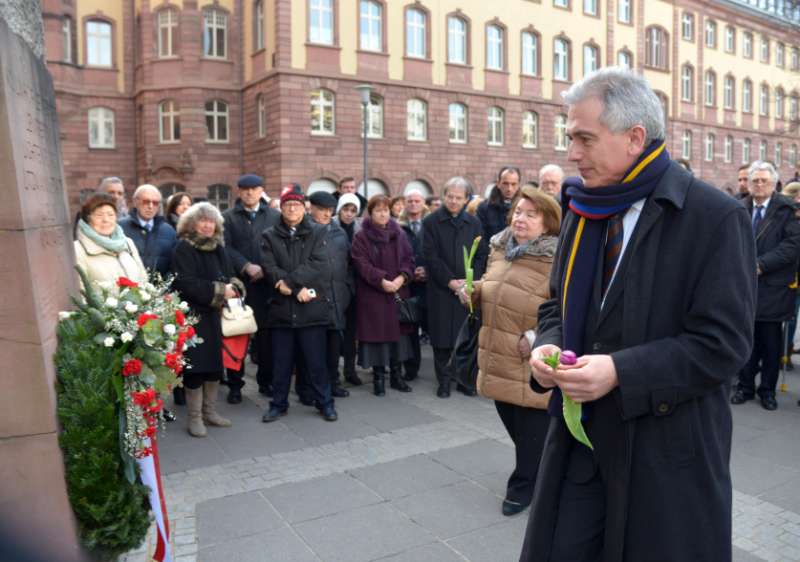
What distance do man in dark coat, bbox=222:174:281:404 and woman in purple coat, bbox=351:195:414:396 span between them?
957mm

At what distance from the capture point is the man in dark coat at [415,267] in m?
8.43

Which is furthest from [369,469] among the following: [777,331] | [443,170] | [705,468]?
[443,170]

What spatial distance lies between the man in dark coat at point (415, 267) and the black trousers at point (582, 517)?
19.0 feet

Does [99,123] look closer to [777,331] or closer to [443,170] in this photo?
[443,170]

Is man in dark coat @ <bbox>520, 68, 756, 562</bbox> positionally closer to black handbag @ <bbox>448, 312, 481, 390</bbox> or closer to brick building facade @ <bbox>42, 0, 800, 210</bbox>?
black handbag @ <bbox>448, 312, 481, 390</bbox>

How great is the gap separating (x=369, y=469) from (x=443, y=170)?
1072 inches

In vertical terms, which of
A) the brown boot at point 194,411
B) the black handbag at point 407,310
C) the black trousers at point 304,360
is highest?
the black handbag at point 407,310

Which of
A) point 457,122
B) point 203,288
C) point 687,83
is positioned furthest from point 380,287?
point 687,83

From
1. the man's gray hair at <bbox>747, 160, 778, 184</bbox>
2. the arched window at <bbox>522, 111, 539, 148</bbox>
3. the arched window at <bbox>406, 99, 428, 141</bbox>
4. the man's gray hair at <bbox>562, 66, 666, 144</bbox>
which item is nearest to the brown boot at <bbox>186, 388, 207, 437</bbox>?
the man's gray hair at <bbox>562, 66, 666, 144</bbox>

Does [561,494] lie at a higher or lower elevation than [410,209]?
lower

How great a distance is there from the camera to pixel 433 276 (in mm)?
8031

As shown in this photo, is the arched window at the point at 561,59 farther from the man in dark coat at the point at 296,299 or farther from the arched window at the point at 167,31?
the man in dark coat at the point at 296,299

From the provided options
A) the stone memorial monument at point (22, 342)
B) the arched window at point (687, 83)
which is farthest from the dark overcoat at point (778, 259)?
the arched window at point (687, 83)

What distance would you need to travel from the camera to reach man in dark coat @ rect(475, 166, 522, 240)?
829 cm
